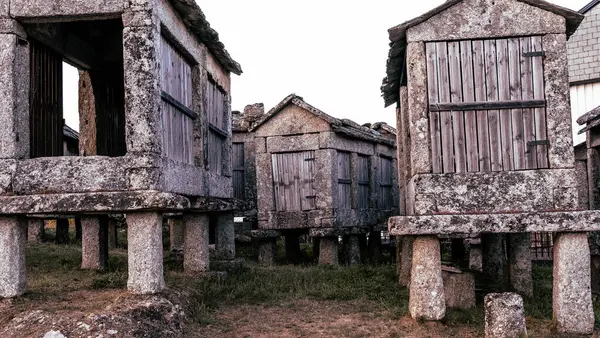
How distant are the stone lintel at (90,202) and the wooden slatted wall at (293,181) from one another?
7442 mm

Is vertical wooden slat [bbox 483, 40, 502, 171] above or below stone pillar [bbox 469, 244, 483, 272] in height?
above

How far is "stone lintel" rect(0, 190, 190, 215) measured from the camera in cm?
741

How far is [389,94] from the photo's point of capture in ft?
41.0

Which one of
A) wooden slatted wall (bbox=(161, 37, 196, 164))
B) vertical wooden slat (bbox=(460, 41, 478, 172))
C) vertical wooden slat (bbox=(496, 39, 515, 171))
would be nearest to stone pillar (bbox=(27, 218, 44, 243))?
wooden slatted wall (bbox=(161, 37, 196, 164))

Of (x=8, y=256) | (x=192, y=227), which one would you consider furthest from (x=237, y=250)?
(x=8, y=256)

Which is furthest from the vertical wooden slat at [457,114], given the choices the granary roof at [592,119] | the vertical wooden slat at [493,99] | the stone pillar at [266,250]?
the stone pillar at [266,250]

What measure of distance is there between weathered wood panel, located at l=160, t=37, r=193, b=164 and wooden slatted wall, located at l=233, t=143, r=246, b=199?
730 cm

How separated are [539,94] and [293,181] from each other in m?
7.77

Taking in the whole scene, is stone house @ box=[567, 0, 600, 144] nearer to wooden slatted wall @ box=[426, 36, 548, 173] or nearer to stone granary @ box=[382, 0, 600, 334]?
stone granary @ box=[382, 0, 600, 334]

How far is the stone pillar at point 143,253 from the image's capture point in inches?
301

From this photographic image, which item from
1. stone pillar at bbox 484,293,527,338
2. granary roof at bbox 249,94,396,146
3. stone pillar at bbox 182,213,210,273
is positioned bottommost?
stone pillar at bbox 484,293,527,338

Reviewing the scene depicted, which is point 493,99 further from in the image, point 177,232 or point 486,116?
point 177,232

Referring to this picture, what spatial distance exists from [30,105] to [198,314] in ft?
12.0

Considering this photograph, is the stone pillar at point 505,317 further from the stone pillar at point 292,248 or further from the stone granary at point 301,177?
the stone pillar at point 292,248
